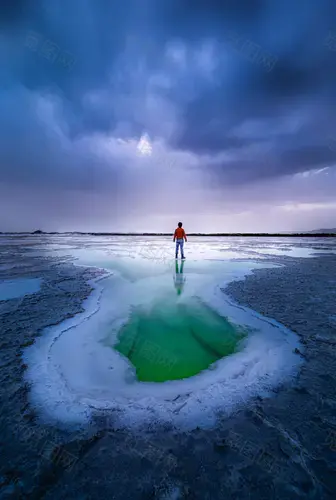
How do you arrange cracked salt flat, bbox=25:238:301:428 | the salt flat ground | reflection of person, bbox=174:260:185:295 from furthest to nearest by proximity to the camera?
reflection of person, bbox=174:260:185:295, cracked salt flat, bbox=25:238:301:428, the salt flat ground

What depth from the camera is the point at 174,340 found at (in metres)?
4.21

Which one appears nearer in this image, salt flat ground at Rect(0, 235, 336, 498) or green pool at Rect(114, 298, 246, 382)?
salt flat ground at Rect(0, 235, 336, 498)

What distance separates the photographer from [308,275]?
393 inches

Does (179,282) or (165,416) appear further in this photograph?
(179,282)

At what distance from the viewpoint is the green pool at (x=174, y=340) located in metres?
3.42

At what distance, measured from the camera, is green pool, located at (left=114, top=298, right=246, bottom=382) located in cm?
342

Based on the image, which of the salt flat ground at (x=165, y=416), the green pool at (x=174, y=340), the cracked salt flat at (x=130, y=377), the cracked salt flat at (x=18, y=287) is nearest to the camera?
the salt flat ground at (x=165, y=416)

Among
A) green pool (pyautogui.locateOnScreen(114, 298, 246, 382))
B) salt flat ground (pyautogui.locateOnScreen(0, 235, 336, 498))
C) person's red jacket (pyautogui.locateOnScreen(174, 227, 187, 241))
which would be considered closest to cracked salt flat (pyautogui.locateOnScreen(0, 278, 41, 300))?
salt flat ground (pyautogui.locateOnScreen(0, 235, 336, 498))

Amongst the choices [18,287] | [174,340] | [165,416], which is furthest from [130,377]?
[18,287]

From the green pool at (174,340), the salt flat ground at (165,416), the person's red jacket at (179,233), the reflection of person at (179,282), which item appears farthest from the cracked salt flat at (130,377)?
the person's red jacket at (179,233)

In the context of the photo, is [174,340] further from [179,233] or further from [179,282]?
[179,233]

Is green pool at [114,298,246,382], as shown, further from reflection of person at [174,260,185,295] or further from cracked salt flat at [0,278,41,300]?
cracked salt flat at [0,278,41,300]

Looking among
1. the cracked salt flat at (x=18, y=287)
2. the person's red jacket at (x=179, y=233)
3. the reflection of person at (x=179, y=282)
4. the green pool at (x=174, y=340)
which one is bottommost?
the green pool at (x=174, y=340)

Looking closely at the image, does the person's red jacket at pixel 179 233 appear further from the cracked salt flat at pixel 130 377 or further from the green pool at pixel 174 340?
the cracked salt flat at pixel 130 377
